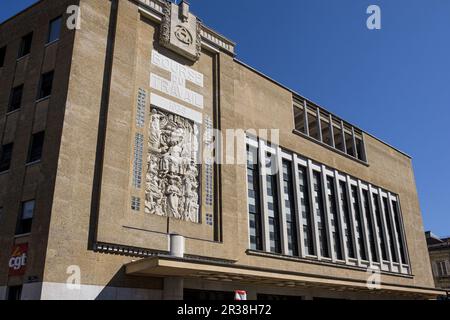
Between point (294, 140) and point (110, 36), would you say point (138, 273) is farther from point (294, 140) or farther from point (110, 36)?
point (294, 140)

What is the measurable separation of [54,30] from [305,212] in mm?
19281

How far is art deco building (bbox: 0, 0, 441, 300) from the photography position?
58.8ft

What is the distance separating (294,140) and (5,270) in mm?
20199

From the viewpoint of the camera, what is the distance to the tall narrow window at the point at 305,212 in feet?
95.2

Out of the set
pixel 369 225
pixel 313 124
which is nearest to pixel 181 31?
pixel 313 124

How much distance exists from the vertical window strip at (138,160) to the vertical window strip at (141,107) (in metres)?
0.65

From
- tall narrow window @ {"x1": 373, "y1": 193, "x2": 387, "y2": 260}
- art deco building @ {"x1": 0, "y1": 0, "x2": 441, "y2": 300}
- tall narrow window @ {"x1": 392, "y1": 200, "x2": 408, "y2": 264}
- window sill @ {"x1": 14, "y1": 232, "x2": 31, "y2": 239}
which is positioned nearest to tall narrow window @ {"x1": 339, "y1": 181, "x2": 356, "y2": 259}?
art deco building @ {"x1": 0, "y1": 0, "x2": 441, "y2": 300}

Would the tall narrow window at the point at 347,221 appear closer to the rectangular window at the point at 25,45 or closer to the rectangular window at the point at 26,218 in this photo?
the rectangular window at the point at 26,218

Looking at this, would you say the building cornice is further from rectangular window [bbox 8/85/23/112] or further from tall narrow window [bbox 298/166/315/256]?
tall narrow window [bbox 298/166/315/256]

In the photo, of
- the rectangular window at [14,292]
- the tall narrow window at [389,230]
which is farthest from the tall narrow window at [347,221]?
the rectangular window at [14,292]

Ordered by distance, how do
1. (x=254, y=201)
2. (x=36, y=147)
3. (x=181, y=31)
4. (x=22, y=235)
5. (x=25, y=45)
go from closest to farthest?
(x=22, y=235)
(x=36, y=147)
(x=25, y=45)
(x=181, y=31)
(x=254, y=201)

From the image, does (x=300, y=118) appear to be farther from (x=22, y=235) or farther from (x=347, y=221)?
(x=22, y=235)

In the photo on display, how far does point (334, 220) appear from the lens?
31.8 m

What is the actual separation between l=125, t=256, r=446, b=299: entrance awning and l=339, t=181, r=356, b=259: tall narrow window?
543cm
